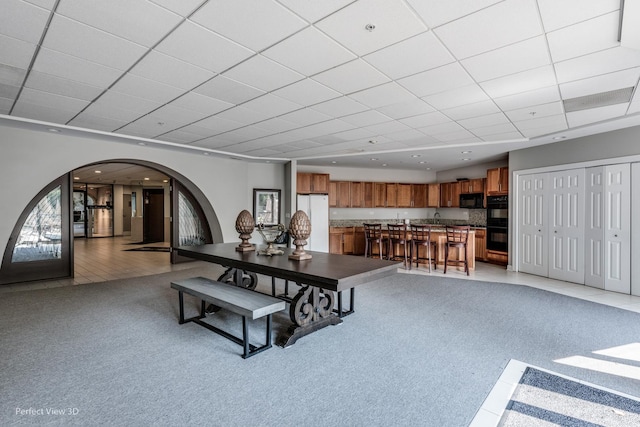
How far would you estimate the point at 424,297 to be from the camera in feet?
14.8

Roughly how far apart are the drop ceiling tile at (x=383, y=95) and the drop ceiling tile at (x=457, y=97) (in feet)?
0.91

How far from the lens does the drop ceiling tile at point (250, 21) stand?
1.97 meters

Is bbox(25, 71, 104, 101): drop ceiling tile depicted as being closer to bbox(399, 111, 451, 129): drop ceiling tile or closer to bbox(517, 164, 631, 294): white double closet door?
bbox(399, 111, 451, 129): drop ceiling tile

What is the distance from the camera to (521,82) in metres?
3.09

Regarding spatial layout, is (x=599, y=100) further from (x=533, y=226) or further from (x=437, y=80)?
(x=533, y=226)

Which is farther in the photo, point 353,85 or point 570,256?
point 570,256

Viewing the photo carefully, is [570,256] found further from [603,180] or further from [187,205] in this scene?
[187,205]

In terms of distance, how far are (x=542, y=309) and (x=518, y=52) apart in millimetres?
3162

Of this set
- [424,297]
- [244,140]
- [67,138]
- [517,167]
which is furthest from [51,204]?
[517,167]

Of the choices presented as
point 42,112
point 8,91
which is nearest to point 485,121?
point 8,91

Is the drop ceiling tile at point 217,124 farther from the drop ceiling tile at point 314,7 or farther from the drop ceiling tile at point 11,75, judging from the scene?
the drop ceiling tile at point 314,7

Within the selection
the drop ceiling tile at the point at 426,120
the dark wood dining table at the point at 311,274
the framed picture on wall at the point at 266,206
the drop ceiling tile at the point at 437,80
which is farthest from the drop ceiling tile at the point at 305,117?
the framed picture on wall at the point at 266,206

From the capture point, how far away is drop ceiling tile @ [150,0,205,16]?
193cm

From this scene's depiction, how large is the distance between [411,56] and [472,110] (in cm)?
179
